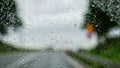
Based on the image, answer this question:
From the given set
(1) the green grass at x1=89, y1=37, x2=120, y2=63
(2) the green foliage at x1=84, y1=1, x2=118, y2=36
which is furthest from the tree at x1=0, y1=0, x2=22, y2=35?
(1) the green grass at x1=89, y1=37, x2=120, y2=63

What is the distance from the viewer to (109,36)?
5522 centimetres

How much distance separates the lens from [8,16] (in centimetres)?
6812

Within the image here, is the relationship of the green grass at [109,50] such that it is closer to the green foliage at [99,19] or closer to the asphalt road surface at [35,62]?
the asphalt road surface at [35,62]

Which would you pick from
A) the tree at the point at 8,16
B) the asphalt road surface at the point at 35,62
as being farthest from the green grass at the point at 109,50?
the tree at the point at 8,16

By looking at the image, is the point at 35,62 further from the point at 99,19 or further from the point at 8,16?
the point at 8,16

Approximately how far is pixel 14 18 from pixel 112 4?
2382 cm

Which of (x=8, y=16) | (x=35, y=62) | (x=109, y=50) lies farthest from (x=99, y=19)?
(x=35, y=62)

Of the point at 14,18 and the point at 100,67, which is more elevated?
the point at 100,67

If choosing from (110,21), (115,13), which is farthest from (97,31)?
(115,13)

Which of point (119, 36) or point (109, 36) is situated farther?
point (109, 36)

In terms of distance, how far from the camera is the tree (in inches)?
2496

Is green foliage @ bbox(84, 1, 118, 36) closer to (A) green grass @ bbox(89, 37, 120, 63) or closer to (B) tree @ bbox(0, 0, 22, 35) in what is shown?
(A) green grass @ bbox(89, 37, 120, 63)

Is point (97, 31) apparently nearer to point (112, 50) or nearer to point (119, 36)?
point (119, 36)

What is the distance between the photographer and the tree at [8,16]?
63.4 metres
